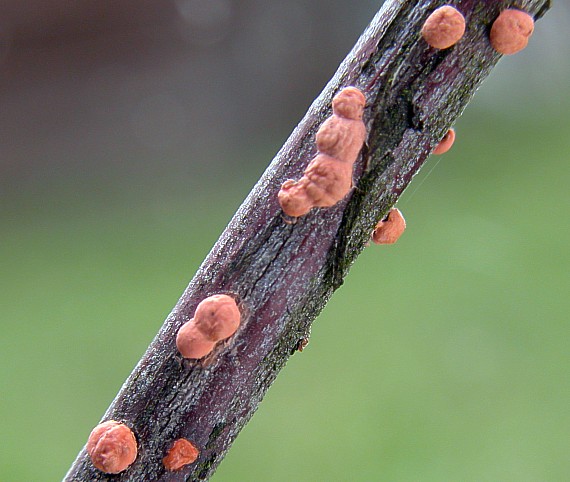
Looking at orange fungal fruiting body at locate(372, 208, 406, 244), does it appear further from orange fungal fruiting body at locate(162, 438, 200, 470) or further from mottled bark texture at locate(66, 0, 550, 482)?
orange fungal fruiting body at locate(162, 438, 200, 470)

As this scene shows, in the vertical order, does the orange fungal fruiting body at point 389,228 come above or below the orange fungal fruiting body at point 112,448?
above

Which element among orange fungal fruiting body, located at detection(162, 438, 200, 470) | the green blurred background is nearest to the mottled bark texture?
orange fungal fruiting body, located at detection(162, 438, 200, 470)

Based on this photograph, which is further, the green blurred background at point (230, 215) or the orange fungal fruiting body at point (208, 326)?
the green blurred background at point (230, 215)

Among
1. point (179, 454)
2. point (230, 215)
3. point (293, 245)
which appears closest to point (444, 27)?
point (293, 245)

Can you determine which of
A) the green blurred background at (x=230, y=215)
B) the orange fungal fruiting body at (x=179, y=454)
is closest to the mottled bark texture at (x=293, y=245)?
the orange fungal fruiting body at (x=179, y=454)

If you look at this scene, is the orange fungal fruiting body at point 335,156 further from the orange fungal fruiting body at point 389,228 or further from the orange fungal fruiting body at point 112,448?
the orange fungal fruiting body at point 112,448

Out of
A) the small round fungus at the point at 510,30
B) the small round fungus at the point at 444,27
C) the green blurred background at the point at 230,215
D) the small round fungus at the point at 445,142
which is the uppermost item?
the small round fungus at the point at 510,30

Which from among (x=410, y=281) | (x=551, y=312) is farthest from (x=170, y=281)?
(x=551, y=312)
